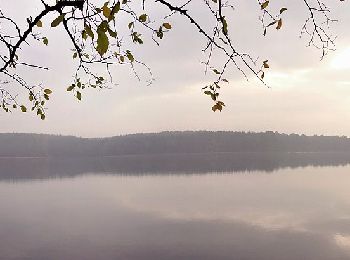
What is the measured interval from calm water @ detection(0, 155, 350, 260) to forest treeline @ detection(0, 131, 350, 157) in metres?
96.3

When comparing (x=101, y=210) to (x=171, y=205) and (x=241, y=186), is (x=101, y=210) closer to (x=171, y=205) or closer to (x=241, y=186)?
(x=171, y=205)

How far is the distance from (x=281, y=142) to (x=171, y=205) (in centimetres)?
13878

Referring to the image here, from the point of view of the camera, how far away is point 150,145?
139375mm

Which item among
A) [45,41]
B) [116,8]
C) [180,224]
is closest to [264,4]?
[116,8]

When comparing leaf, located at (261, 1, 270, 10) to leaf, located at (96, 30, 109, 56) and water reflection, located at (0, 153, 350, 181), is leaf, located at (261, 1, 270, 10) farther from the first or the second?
water reflection, located at (0, 153, 350, 181)

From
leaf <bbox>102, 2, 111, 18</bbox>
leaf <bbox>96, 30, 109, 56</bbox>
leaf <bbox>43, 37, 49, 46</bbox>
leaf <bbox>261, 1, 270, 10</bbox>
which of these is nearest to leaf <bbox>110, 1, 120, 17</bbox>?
leaf <bbox>102, 2, 111, 18</bbox>

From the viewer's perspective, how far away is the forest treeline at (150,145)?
465ft

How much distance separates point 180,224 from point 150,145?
373ft

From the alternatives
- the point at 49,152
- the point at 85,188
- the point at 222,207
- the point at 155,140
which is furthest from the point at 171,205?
the point at 49,152

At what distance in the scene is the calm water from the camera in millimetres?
19688

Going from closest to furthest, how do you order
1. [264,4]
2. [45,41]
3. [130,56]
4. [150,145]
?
[264,4] → [130,56] → [45,41] → [150,145]

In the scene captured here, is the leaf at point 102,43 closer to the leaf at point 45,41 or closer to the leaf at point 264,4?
the leaf at point 264,4

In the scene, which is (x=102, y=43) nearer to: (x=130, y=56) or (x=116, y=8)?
(x=116, y=8)

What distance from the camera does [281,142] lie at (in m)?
166
